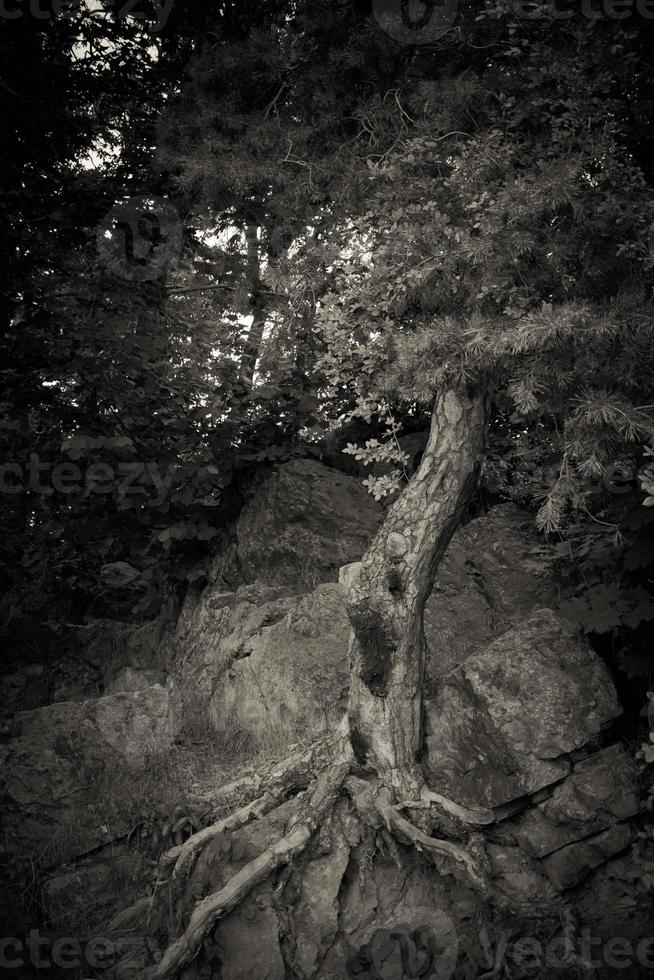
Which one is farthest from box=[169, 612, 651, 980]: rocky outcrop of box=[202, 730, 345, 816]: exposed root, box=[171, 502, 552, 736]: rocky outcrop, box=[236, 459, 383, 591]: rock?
box=[236, 459, 383, 591]: rock

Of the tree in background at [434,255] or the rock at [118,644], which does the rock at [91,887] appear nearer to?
the tree in background at [434,255]

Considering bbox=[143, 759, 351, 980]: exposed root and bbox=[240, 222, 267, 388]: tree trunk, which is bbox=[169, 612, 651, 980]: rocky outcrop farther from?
bbox=[240, 222, 267, 388]: tree trunk

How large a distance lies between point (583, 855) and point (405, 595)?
194 centimetres

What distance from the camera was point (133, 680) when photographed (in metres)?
5.77

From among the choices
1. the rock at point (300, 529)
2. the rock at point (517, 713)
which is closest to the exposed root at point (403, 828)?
the rock at point (517, 713)

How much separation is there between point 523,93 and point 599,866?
18.1ft

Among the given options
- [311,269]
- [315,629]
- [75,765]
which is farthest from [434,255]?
[75,765]

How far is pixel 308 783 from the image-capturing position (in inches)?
160

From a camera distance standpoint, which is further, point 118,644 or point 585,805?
point 118,644

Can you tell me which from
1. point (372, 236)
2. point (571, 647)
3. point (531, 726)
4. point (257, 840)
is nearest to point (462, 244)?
point (372, 236)

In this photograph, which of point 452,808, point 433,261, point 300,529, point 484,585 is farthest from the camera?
point 300,529

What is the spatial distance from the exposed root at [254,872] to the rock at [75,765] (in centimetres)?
94

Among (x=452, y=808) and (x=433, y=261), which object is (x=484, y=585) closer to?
(x=452, y=808)

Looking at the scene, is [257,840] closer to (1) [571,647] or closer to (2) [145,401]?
(1) [571,647]
